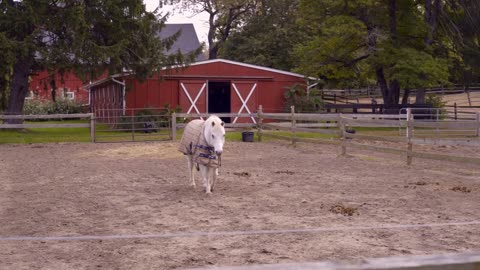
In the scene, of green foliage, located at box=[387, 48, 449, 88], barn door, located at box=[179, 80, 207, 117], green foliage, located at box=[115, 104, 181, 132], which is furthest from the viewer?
barn door, located at box=[179, 80, 207, 117]

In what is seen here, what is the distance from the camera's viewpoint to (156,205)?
27.1 ft

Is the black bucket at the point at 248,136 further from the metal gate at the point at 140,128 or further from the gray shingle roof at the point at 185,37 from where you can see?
the gray shingle roof at the point at 185,37

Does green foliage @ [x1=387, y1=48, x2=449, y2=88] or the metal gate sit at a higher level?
green foliage @ [x1=387, y1=48, x2=449, y2=88]

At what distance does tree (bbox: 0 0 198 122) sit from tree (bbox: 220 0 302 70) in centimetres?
1747

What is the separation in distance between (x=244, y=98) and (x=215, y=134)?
67.1 ft

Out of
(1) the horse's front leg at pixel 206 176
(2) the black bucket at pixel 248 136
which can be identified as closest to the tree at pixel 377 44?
(2) the black bucket at pixel 248 136

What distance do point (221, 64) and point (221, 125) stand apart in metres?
20.1

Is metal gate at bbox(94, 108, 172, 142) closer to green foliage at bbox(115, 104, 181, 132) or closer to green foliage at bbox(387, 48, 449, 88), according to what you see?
green foliage at bbox(115, 104, 181, 132)

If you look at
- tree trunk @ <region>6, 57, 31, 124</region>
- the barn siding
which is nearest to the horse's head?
the barn siding

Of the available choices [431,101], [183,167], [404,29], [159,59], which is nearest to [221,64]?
[159,59]

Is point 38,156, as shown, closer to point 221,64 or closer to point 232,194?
point 232,194

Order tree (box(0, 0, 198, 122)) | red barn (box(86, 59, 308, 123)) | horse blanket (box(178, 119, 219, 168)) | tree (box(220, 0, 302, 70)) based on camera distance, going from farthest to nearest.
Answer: tree (box(220, 0, 302, 70)), red barn (box(86, 59, 308, 123)), tree (box(0, 0, 198, 122)), horse blanket (box(178, 119, 219, 168))

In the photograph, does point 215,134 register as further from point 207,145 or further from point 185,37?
point 185,37

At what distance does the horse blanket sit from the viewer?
9.07 m
